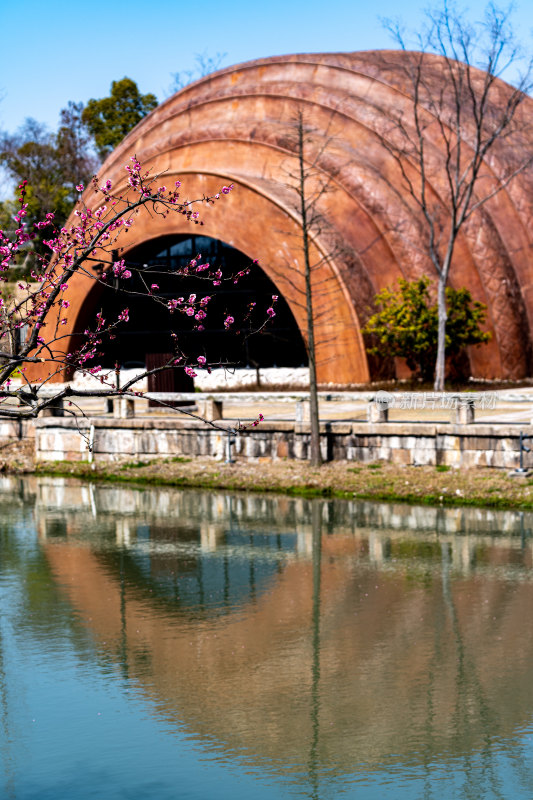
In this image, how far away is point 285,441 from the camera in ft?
88.2

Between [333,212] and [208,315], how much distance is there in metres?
Answer: 8.55

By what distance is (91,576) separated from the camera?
1861 centimetres

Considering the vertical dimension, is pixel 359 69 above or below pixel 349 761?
above

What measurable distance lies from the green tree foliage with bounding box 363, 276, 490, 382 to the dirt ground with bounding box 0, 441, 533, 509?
10386mm

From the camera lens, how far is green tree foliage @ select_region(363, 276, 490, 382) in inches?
1398

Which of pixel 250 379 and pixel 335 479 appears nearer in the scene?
pixel 335 479

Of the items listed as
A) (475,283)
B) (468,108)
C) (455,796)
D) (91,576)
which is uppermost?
(468,108)

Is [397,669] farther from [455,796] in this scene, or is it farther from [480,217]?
[480,217]

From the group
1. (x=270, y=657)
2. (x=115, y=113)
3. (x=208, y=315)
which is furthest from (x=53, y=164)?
(x=270, y=657)

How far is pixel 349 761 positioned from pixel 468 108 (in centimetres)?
3136

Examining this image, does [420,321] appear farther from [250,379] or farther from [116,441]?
[116,441]

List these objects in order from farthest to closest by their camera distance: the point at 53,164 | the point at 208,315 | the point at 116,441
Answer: the point at 53,164, the point at 208,315, the point at 116,441

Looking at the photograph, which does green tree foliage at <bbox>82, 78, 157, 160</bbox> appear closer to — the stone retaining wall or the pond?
the stone retaining wall

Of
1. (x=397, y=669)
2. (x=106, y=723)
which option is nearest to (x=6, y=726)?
(x=106, y=723)
